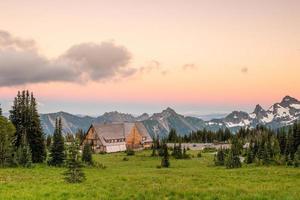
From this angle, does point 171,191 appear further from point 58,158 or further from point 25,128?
point 25,128

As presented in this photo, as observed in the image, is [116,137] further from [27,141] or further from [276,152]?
[276,152]

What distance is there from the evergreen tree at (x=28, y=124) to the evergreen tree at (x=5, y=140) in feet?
19.8

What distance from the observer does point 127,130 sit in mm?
146875

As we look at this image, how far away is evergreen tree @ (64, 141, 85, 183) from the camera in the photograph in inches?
1361

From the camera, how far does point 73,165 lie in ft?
114

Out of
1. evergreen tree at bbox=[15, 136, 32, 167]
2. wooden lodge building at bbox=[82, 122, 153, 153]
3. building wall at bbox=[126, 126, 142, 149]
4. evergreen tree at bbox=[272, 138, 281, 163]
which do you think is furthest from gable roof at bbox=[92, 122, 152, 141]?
evergreen tree at bbox=[15, 136, 32, 167]

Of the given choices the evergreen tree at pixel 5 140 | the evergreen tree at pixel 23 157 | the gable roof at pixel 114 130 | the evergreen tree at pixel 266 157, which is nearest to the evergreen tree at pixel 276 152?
the evergreen tree at pixel 266 157

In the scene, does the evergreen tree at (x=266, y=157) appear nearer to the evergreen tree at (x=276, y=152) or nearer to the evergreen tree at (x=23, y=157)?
the evergreen tree at (x=276, y=152)

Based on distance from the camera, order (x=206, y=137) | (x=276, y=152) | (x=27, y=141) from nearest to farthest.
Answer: (x=27, y=141) < (x=276, y=152) < (x=206, y=137)

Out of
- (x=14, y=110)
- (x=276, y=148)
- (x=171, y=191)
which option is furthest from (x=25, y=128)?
(x=171, y=191)

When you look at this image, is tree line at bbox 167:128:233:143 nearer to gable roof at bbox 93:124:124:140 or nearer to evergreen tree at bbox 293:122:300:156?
gable roof at bbox 93:124:124:140

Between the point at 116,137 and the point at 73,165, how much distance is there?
346ft

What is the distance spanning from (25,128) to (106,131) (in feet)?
211

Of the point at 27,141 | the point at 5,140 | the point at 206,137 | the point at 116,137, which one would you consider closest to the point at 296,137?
the point at 27,141
